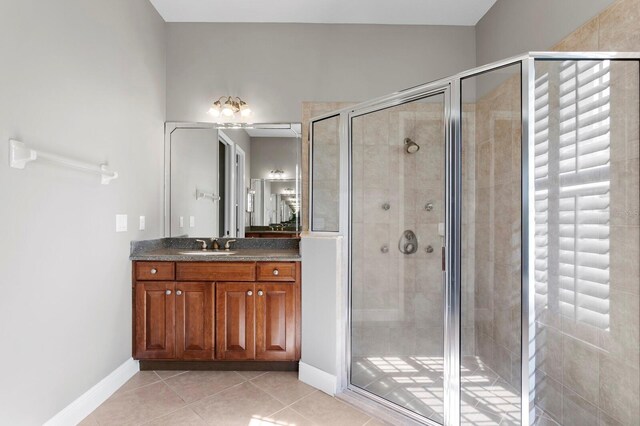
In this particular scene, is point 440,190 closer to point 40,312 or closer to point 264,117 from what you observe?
point 264,117

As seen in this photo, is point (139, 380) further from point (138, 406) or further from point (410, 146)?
point (410, 146)

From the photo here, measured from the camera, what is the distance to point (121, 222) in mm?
2303

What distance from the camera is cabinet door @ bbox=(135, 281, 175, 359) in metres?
2.42

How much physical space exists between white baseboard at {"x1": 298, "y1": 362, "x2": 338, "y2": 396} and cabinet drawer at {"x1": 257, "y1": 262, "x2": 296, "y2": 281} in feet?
1.98

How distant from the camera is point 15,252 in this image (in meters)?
1.50

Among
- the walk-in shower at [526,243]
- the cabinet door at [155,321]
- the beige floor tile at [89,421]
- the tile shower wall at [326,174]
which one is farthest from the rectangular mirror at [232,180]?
the beige floor tile at [89,421]

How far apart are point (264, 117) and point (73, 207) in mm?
1587

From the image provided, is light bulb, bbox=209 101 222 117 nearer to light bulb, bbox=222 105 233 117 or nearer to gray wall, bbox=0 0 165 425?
light bulb, bbox=222 105 233 117

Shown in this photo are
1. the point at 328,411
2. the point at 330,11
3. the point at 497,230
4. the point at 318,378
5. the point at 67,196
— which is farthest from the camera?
the point at 330,11

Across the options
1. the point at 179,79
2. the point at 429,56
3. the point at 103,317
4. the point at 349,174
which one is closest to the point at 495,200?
the point at 349,174

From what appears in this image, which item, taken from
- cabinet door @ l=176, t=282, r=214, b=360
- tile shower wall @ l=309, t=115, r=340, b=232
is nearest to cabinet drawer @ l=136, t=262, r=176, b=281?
cabinet door @ l=176, t=282, r=214, b=360

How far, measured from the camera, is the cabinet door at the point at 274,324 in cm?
240

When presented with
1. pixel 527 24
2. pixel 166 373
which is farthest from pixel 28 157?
pixel 527 24

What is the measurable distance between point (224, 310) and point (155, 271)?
0.57 m
